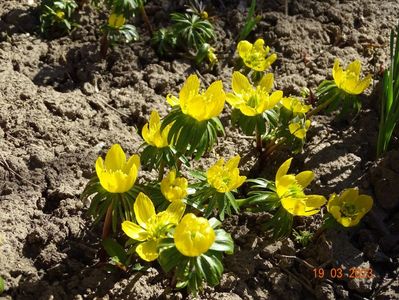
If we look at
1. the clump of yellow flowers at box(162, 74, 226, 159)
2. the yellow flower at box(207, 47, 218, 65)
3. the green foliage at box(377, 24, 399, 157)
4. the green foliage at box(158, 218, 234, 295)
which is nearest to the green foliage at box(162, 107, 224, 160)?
the clump of yellow flowers at box(162, 74, 226, 159)

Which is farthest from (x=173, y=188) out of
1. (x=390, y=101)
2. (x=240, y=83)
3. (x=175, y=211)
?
(x=390, y=101)

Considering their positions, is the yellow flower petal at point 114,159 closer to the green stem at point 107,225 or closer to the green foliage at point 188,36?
the green stem at point 107,225

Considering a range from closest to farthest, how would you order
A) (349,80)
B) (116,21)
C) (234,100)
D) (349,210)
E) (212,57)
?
(349,210) → (234,100) → (349,80) → (116,21) → (212,57)

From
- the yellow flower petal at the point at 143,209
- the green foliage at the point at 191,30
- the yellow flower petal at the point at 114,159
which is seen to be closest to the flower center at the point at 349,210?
the yellow flower petal at the point at 143,209

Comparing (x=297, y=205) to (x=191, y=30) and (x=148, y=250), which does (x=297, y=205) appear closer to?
(x=148, y=250)

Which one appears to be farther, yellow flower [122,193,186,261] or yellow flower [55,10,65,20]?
yellow flower [55,10,65,20]

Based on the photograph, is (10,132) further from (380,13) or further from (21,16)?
(380,13)

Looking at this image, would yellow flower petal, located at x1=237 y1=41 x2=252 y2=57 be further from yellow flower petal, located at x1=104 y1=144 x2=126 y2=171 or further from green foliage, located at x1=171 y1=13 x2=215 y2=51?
yellow flower petal, located at x1=104 y1=144 x2=126 y2=171
